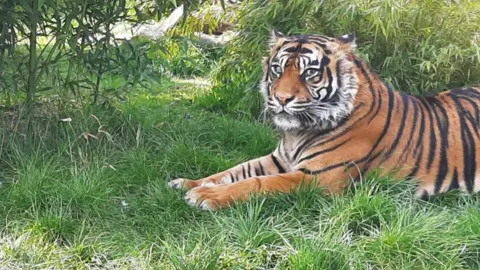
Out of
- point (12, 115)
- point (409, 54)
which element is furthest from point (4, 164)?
point (409, 54)

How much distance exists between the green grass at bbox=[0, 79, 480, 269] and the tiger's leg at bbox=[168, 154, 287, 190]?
0.65 ft

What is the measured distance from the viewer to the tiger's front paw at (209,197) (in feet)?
11.0

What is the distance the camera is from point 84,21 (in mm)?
4320

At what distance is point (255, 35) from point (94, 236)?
2771 mm

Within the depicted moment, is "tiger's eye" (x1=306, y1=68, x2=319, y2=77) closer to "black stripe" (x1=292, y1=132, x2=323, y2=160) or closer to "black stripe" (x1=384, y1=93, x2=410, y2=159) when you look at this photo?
"black stripe" (x1=292, y1=132, x2=323, y2=160)

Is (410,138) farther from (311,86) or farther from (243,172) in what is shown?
(243,172)

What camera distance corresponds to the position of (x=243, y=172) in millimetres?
3906

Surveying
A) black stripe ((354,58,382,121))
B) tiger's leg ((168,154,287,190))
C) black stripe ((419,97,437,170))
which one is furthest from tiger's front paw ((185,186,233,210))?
black stripe ((419,97,437,170))

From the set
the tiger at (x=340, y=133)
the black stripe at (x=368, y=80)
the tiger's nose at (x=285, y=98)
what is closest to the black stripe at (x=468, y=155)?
the tiger at (x=340, y=133)

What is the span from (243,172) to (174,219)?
67cm

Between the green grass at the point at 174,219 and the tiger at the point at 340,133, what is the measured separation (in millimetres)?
99

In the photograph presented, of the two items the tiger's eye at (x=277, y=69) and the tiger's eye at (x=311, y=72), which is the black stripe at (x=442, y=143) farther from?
the tiger's eye at (x=277, y=69)

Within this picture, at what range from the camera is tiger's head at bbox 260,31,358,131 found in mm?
3543

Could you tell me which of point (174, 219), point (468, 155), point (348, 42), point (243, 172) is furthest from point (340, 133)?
point (174, 219)
